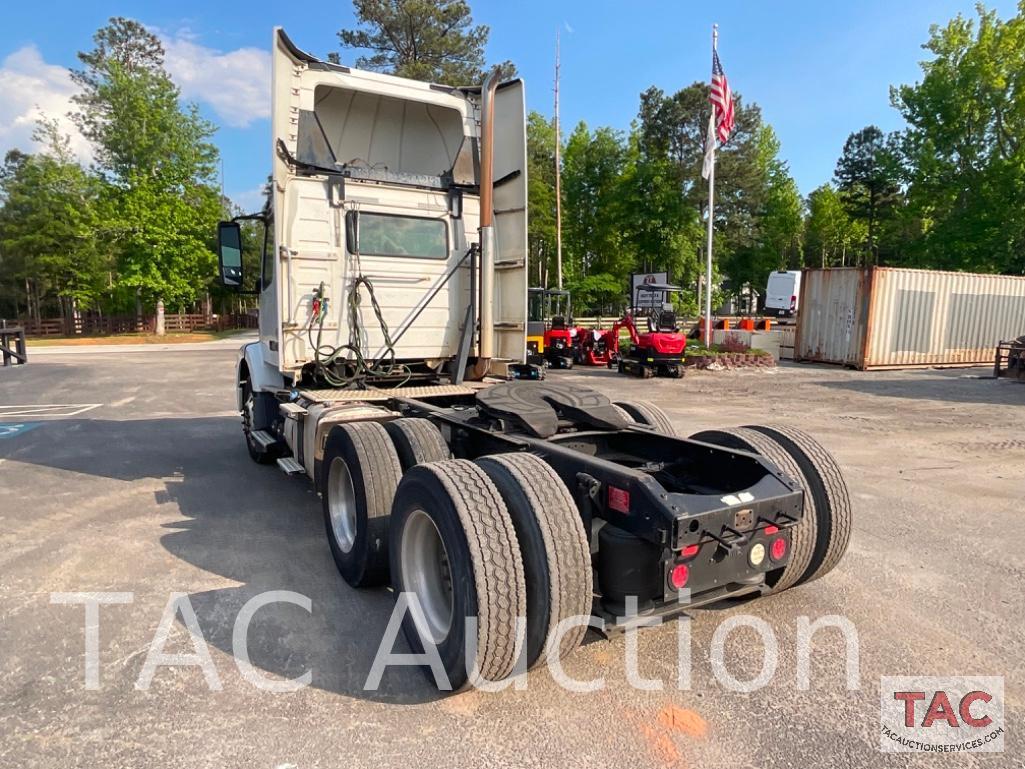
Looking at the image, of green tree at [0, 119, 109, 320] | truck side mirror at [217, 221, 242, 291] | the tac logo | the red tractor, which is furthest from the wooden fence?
the tac logo

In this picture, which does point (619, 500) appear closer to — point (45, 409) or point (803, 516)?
point (803, 516)

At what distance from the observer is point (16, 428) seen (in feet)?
32.2

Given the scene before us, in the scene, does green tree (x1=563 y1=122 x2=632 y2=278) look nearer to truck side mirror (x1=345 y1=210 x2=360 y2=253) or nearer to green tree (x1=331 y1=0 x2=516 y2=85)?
green tree (x1=331 y1=0 x2=516 y2=85)

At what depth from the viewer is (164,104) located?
40.7 m

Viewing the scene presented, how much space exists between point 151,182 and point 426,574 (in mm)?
44181

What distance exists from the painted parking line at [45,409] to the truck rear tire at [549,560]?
11308mm

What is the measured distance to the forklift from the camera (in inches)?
766

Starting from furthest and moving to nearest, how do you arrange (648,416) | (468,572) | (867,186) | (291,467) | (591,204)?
(867,186) < (591,204) < (291,467) < (648,416) < (468,572)

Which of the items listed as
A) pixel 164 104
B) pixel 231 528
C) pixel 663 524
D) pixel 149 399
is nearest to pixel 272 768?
pixel 663 524

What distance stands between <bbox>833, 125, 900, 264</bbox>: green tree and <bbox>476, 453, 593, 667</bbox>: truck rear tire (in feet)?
176

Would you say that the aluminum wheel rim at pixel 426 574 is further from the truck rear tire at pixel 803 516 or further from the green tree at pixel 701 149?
the green tree at pixel 701 149

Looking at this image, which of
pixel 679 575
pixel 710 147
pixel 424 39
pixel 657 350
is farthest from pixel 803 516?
pixel 424 39

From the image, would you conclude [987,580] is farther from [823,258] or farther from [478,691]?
[823,258]

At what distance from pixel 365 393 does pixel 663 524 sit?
3.59m
